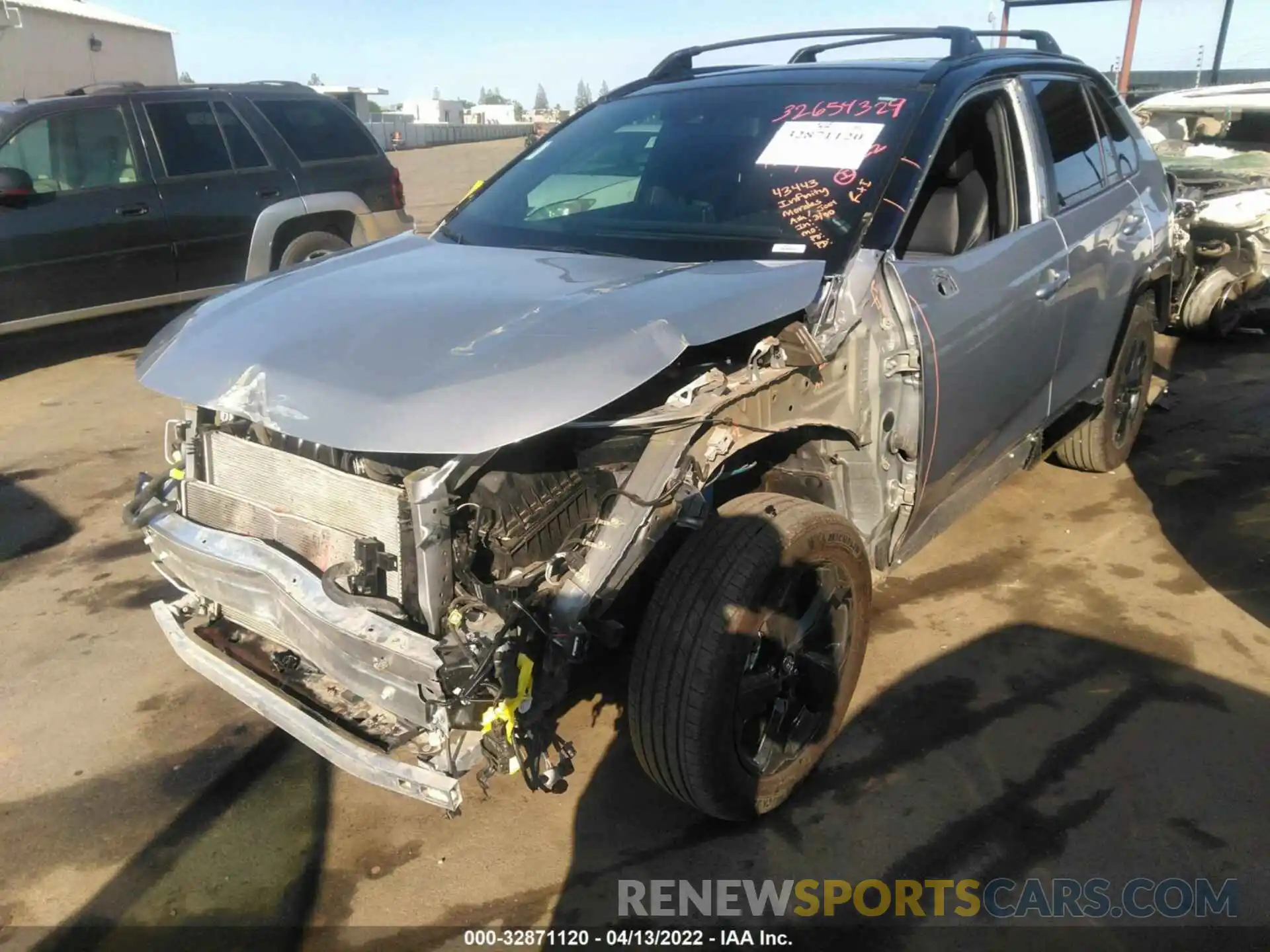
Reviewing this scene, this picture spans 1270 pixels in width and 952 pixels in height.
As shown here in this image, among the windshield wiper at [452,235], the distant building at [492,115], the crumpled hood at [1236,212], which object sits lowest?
the crumpled hood at [1236,212]

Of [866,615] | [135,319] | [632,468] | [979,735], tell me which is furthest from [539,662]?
[135,319]

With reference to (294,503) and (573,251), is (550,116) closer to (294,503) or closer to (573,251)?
(573,251)

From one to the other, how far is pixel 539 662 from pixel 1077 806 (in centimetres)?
165

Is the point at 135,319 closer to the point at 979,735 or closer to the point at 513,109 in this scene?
the point at 979,735

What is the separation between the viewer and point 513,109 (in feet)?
315

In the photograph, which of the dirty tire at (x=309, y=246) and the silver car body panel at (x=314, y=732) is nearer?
the silver car body panel at (x=314, y=732)

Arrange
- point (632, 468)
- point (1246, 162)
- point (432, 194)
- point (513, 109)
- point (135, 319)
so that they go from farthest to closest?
point (513, 109), point (432, 194), point (135, 319), point (1246, 162), point (632, 468)

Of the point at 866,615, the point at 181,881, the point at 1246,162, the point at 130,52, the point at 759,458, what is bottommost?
the point at 181,881

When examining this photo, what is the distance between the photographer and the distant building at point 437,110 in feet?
291

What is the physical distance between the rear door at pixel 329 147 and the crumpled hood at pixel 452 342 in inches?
225

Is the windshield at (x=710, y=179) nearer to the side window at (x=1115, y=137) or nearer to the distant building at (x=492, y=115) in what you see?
the side window at (x=1115, y=137)

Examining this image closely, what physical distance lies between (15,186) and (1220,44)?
20.6 metres

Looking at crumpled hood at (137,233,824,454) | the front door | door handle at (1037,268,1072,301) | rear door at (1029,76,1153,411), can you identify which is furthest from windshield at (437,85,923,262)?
rear door at (1029,76,1153,411)

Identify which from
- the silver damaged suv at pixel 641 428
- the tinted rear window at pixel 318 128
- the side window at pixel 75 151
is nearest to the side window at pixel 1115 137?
the silver damaged suv at pixel 641 428
